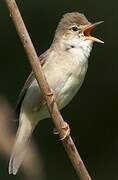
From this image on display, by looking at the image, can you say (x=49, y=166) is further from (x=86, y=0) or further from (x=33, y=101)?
(x=33, y=101)

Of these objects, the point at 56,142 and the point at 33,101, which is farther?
the point at 56,142

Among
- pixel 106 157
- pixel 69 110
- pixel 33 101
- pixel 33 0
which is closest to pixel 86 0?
pixel 33 0

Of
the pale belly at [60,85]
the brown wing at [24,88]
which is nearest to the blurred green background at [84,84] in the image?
the brown wing at [24,88]

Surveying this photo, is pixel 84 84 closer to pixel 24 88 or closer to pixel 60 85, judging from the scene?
pixel 24 88

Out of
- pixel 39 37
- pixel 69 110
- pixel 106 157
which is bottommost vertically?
pixel 106 157

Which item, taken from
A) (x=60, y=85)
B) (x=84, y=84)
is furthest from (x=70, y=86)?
(x=84, y=84)

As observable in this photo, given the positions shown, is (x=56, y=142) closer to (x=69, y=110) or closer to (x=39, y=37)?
(x=69, y=110)

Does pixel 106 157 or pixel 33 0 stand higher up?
pixel 33 0
